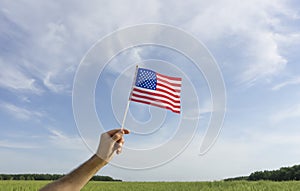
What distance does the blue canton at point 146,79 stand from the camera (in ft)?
13.9

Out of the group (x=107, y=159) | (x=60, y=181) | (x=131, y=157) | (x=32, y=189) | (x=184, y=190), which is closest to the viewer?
(x=60, y=181)

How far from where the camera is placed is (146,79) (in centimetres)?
434

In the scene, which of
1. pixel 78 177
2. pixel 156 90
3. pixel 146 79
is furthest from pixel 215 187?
pixel 78 177

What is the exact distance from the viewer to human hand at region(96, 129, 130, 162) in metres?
2.05

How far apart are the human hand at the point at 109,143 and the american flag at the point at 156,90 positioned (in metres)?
1.96

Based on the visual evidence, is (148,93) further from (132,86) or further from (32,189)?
(32,189)

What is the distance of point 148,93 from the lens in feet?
14.6

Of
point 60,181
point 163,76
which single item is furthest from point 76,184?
point 163,76

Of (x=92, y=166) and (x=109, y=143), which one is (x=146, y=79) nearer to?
(x=109, y=143)

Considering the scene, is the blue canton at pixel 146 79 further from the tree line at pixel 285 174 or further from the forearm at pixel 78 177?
the tree line at pixel 285 174

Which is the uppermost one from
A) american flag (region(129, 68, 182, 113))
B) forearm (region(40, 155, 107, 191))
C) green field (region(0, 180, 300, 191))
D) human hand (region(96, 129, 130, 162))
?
green field (region(0, 180, 300, 191))

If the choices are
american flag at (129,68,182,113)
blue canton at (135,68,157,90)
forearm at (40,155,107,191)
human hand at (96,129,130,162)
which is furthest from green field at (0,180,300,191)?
forearm at (40,155,107,191)

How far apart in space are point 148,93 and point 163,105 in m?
0.33

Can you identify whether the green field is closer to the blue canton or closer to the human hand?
the blue canton
